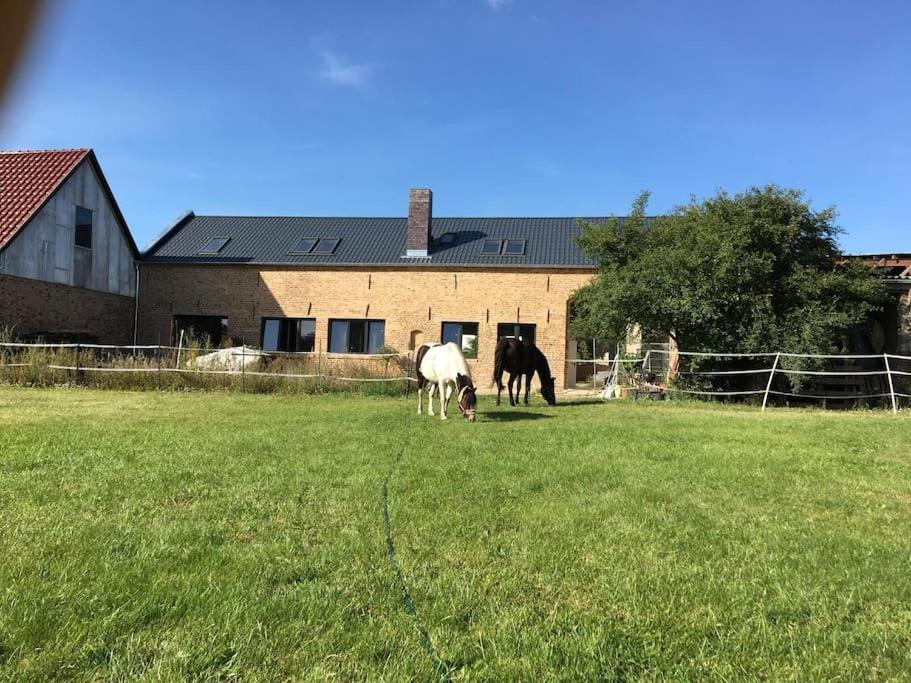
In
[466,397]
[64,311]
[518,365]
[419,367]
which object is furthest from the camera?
[64,311]

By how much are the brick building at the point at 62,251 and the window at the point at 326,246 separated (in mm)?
6949

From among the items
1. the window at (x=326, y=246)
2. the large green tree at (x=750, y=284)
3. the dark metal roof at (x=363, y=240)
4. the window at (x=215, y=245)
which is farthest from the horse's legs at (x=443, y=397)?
the window at (x=215, y=245)

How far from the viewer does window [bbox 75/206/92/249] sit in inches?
821

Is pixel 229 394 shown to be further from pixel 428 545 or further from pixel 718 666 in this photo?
pixel 718 666

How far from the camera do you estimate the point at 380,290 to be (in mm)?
23547

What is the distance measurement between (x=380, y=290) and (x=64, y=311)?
10428mm

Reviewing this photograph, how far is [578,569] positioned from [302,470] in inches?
121

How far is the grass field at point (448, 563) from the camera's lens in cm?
228

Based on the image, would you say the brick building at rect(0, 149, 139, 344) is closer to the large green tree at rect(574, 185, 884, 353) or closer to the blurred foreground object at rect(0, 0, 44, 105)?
the large green tree at rect(574, 185, 884, 353)

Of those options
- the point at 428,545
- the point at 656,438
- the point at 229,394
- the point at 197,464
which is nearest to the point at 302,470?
the point at 197,464

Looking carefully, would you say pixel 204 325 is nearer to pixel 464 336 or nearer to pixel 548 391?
pixel 464 336

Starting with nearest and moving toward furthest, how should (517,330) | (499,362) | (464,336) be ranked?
(499,362) → (517,330) → (464,336)

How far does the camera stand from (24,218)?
18469 millimetres

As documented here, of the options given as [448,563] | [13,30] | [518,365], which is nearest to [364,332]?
[518,365]
